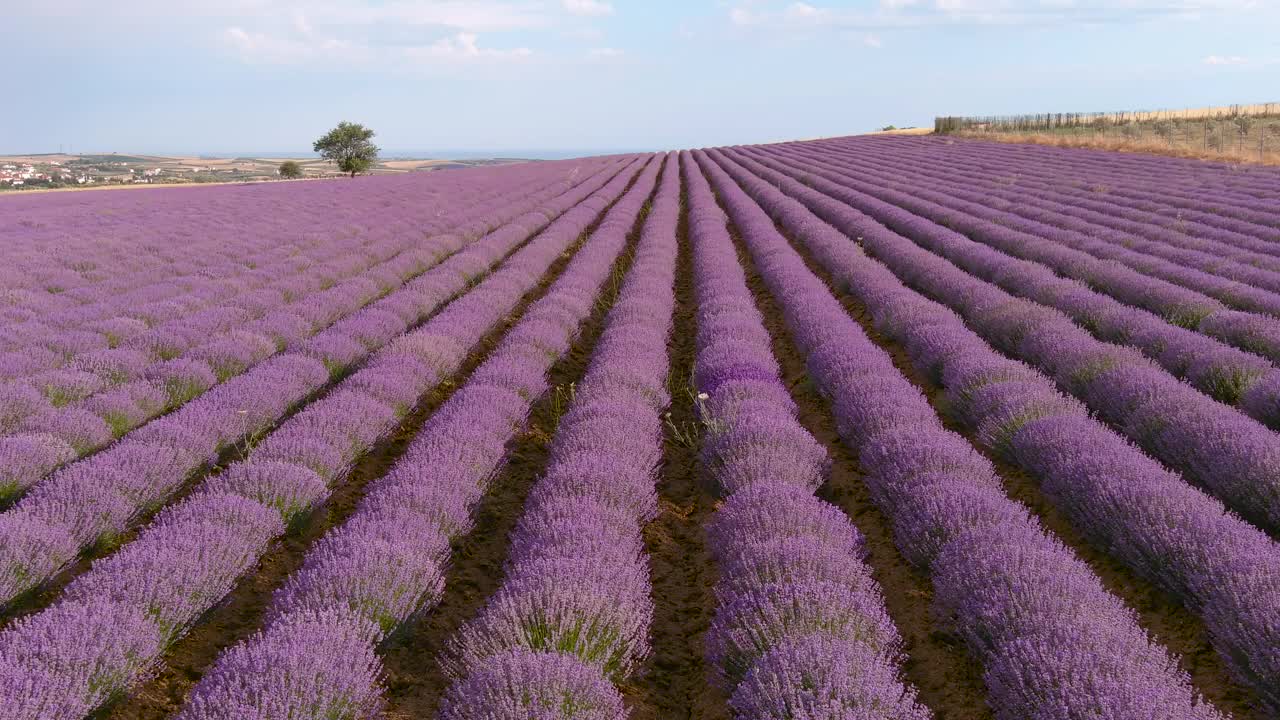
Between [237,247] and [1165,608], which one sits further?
[237,247]

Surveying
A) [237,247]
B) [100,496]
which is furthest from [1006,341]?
[237,247]

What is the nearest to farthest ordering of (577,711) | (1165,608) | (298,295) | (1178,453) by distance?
(577,711) < (1165,608) < (1178,453) < (298,295)

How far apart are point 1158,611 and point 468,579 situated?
3.01m

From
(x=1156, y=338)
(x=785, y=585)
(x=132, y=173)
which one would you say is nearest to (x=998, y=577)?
(x=785, y=585)

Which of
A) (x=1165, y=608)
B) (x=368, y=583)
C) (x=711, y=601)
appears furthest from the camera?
(x=711, y=601)

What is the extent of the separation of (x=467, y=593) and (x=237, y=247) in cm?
1098

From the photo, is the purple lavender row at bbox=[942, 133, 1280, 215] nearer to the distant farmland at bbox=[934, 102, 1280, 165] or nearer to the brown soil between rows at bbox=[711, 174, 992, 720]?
the distant farmland at bbox=[934, 102, 1280, 165]

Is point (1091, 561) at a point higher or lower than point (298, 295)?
lower

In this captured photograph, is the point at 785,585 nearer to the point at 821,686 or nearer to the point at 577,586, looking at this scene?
the point at 821,686

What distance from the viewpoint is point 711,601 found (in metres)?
3.40

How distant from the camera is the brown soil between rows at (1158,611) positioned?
2.68 meters

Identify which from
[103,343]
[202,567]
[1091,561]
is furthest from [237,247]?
[1091,561]

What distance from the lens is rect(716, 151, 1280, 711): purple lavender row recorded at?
8.70ft

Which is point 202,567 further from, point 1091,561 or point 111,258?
point 111,258
